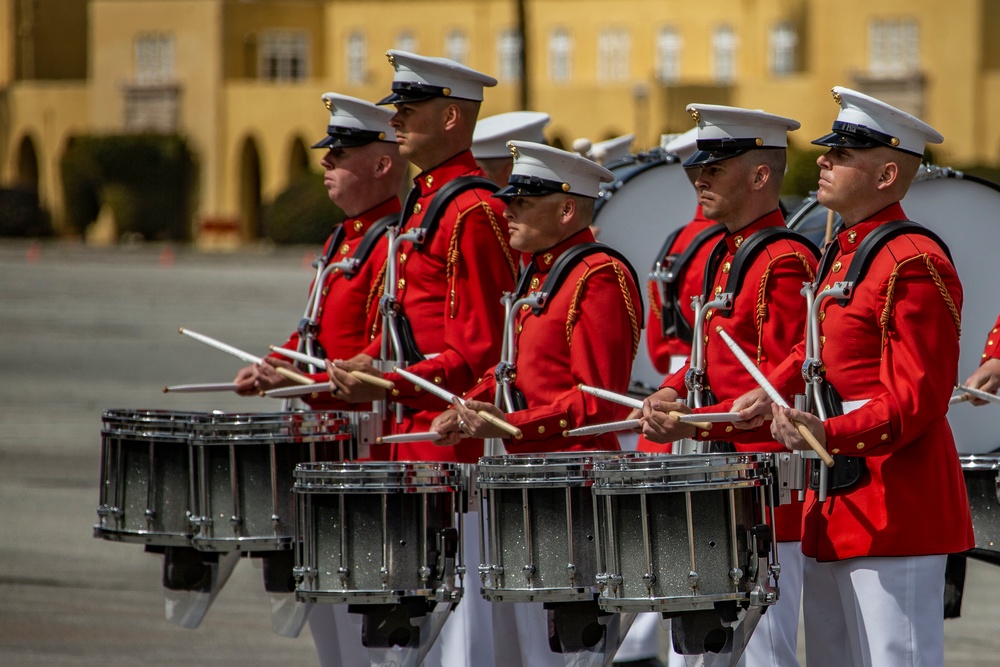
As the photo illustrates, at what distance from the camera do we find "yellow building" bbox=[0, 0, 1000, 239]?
57.1m

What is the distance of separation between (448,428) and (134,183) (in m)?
56.2

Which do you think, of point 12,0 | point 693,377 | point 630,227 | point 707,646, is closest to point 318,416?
point 693,377

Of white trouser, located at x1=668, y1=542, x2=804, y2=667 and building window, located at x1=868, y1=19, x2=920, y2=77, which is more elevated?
building window, located at x1=868, y1=19, x2=920, y2=77

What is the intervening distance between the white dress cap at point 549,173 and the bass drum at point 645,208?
2.28 m

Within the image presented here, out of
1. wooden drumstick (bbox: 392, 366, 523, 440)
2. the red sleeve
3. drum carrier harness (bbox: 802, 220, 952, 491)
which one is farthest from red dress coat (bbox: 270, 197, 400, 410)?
drum carrier harness (bbox: 802, 220, 952, 491)

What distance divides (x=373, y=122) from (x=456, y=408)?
1.56 m

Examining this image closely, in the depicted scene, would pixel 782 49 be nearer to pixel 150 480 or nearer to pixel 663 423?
pixel 150 480

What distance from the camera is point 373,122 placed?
6.86 m

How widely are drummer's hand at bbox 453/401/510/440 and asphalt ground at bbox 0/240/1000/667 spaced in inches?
113

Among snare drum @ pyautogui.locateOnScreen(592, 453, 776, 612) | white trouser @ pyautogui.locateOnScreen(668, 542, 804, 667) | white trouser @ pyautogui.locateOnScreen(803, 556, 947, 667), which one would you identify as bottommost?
white trouser @ pyautogui.locateOnScreen(668, 542, 804, 667)

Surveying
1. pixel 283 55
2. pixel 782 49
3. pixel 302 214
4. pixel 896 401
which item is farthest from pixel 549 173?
pixel 283 55

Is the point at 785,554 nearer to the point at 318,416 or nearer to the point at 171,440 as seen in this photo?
the point at 318,416

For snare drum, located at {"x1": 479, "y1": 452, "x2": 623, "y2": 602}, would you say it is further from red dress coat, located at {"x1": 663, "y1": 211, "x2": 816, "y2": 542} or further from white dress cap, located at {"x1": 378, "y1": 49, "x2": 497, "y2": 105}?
white dress cap, located at {"x1": 378, "y1": 49, "x2": 497, "y2": 105}

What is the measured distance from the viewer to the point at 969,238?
6.62 m
